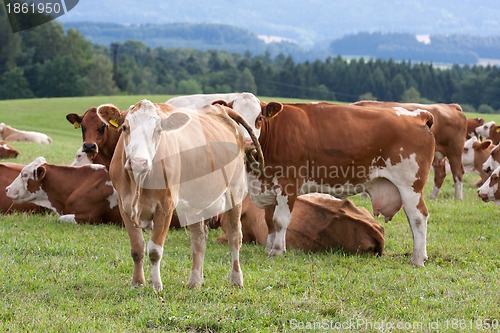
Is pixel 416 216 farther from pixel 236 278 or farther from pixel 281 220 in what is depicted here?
pixel 236 278

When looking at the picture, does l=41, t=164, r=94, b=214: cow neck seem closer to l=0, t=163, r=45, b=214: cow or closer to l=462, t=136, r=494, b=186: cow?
l=0, t=163, r=45, b=214: cow

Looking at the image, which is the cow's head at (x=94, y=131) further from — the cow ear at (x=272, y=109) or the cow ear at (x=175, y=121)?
the cow ear at (x=175, y=121)

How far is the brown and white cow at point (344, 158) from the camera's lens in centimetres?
963

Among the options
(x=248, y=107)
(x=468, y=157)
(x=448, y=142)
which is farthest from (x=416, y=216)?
(x=468, y=157)

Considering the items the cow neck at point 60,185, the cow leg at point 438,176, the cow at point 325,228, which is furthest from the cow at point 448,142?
the cow neck at point 60,185

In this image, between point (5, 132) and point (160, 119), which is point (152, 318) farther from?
point (5, 132)

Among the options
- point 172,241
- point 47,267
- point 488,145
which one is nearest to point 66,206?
point 172,241

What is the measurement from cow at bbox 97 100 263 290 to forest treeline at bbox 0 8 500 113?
250 ft

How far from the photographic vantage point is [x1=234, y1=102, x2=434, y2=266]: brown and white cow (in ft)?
31.6

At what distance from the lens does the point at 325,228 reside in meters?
9.80

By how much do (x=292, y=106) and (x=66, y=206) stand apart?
3.98m

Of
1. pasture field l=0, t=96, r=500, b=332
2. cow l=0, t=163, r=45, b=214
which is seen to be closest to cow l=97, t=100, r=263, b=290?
pasture field l=0, t=96, r=500, b=332

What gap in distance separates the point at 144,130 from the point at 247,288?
80.0 inches

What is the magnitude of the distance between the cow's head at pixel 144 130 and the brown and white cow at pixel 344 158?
2.96 m
